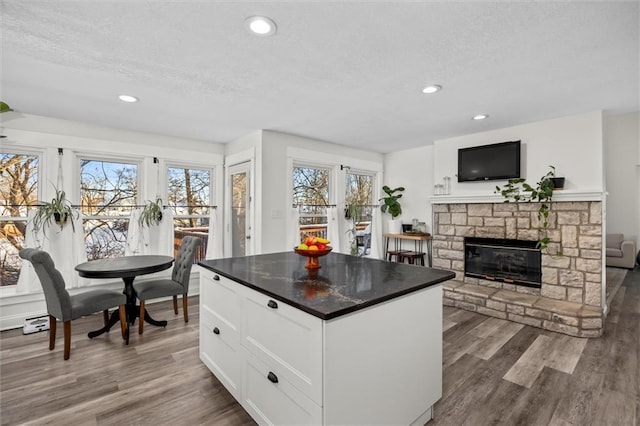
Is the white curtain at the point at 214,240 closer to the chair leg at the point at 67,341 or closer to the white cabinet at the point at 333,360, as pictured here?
the chair leg at the point at 67,341

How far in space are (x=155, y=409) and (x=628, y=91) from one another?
4.73 m

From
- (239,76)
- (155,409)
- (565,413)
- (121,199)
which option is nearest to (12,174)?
(121,199)

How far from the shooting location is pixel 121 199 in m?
Result: 4.07

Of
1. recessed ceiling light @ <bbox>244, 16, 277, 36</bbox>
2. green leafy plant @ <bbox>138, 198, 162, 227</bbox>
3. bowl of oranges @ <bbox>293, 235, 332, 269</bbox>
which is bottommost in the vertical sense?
bowl of oranges @ <bbox>293, 235, 332, 269</bbox>

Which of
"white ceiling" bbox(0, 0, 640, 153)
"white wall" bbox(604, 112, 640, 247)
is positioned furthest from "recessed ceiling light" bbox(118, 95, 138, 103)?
"white wall" bbox(604, 112, 640, 247)

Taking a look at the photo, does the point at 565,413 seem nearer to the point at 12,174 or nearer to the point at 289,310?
the point at 289,310

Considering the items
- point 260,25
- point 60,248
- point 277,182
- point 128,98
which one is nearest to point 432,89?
point 260,25

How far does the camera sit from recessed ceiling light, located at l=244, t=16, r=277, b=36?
1.74 m

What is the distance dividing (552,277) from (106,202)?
5756mm

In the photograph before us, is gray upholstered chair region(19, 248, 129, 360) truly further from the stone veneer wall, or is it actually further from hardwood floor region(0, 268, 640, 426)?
the stone veneer wall

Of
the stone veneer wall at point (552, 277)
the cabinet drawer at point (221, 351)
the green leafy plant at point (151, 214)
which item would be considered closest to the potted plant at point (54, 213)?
the green leafy plant at point (151, 214)

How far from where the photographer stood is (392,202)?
5574 mm

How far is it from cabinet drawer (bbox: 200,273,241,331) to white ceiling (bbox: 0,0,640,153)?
1630 millimetres

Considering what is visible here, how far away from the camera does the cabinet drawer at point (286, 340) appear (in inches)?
53.1
